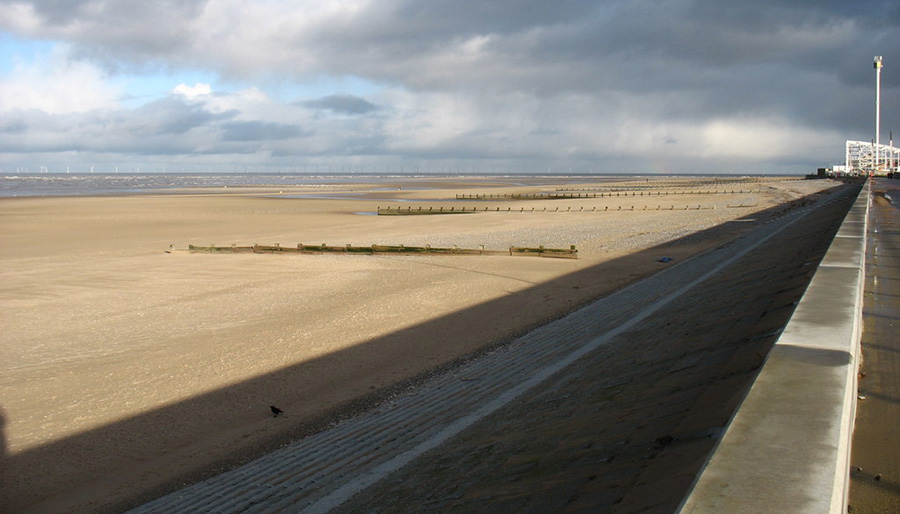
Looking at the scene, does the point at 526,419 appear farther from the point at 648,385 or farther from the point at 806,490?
the point at 806,490

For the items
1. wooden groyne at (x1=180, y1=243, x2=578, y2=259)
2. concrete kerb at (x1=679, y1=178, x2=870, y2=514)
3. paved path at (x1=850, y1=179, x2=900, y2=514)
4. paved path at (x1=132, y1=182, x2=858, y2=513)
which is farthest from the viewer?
wooden groyne at (x1=180, y1=243, x2=578, y2=259)

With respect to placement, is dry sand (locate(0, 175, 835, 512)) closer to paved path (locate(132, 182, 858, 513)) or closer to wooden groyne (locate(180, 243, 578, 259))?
wooden groyne (locate(180, 243, 578, 259))

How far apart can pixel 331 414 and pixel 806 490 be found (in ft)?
21.7

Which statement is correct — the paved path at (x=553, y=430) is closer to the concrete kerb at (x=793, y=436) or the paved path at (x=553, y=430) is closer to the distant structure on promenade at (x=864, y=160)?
the concrete kerb at (x=793, y=436)

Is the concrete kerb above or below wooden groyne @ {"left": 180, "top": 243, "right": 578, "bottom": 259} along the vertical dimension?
above

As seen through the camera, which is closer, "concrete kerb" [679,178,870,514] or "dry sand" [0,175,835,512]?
"concrete kerb" [679,178,870,514]

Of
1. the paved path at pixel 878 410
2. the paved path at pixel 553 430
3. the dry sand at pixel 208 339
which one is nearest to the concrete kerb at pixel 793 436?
the paved path at pixel 878 410

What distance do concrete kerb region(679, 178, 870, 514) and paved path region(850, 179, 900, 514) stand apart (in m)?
0.20

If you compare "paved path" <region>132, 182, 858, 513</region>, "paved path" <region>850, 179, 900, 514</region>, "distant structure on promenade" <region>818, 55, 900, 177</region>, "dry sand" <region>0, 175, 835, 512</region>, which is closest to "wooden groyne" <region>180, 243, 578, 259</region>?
"dry sand" <region>0, 175, 835, 512</region>

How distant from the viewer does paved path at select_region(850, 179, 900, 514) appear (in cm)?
318

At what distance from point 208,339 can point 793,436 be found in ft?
35.2

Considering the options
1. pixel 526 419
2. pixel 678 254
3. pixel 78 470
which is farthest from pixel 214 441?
pixel 678 254

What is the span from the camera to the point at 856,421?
13.0 ft

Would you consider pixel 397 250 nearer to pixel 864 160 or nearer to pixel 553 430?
pixel 553 430
